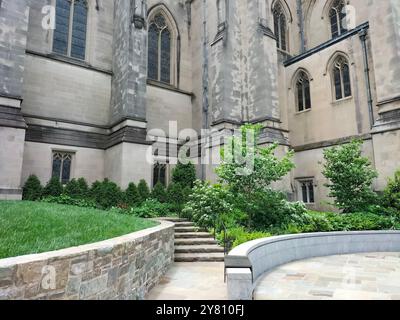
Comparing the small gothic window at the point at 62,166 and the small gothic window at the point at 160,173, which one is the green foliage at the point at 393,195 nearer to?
the small gothic window at the point at 160,173

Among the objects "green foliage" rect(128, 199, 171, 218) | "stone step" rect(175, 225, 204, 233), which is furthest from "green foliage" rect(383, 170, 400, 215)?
"green foliage" rect(128, 199, 171, 218)

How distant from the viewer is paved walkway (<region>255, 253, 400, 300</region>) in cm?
517

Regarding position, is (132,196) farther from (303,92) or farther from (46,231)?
(303,92)

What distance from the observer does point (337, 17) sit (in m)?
21.9

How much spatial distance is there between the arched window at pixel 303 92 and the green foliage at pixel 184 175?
8047 mm

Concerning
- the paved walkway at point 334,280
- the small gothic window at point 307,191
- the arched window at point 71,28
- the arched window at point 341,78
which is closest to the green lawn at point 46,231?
the paved walkway at point 334,280

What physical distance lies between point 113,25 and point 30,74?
20.2ft

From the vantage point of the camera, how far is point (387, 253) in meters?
9.52

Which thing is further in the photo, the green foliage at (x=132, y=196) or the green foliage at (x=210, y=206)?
the green foliage at (x=132, y=196)

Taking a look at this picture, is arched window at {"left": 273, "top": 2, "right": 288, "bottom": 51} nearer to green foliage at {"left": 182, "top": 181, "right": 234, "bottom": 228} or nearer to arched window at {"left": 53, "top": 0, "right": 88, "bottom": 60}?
arched window at {"left": 53, "top": 0, "right": 88, "bottom": 60}

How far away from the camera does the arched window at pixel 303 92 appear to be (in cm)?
1883

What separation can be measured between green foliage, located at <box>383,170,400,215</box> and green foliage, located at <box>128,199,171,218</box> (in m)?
8.99

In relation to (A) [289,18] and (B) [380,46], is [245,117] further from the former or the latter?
(A) [289,18]
